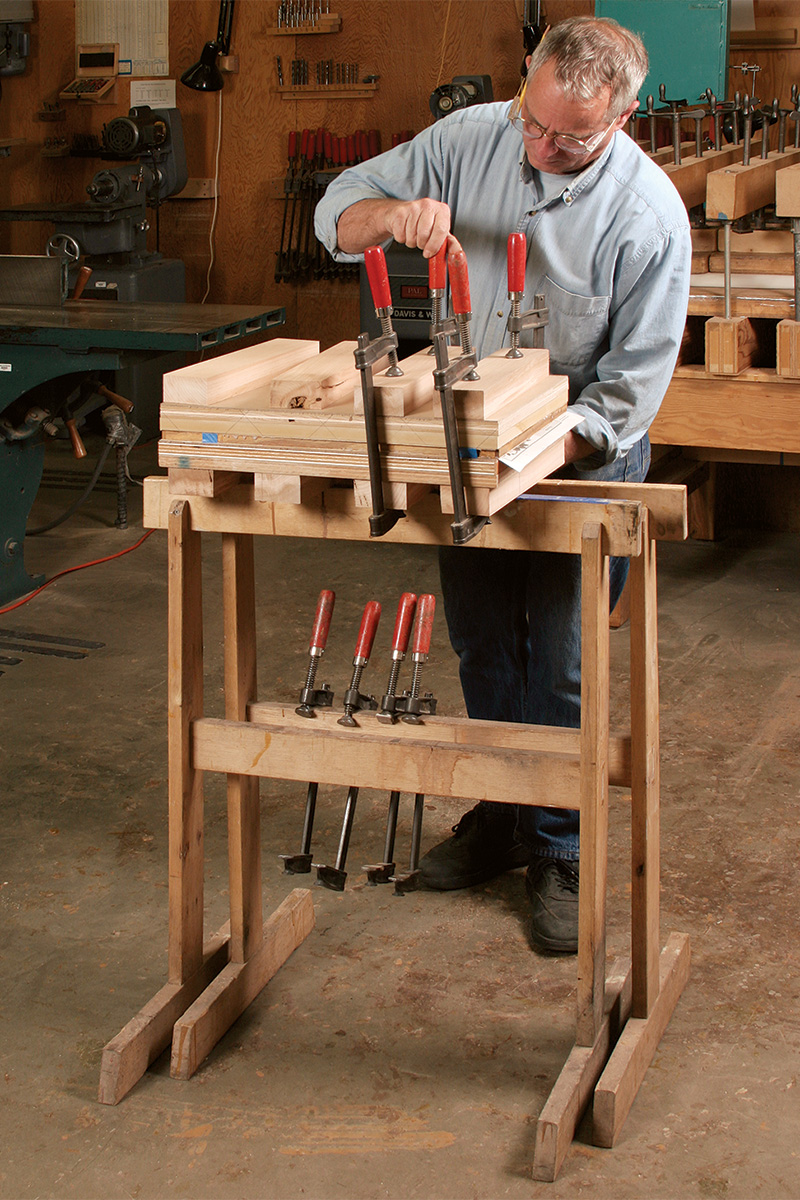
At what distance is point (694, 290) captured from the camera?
3.34 meters

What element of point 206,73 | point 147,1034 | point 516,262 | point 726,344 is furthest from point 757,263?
point 206,73

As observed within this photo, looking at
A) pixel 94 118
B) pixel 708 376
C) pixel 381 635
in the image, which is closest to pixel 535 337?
pixel 708 376

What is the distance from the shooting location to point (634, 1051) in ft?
6.07

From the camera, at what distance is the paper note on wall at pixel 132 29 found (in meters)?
5.58

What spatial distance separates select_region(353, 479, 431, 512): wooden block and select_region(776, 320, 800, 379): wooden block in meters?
1.85

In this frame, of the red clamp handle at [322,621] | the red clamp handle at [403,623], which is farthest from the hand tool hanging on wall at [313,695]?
the red clamp handle at [403,623]

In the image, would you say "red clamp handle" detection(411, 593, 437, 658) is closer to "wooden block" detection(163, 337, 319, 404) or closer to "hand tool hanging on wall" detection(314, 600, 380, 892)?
"hand tool hanging on wall" detection(314, 600, 380, 892)

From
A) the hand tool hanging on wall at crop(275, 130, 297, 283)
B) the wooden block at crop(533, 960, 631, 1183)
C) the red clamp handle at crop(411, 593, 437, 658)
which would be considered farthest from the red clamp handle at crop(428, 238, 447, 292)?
the hand tool hanging on wall at crop(275, 130, 297, 283)

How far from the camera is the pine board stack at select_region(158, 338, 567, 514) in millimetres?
1549

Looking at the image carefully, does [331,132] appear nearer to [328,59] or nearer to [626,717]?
[328,59]

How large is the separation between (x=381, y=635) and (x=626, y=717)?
32.9 inches

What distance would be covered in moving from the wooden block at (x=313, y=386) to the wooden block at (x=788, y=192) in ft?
5.67

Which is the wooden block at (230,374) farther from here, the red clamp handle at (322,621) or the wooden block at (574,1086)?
the wooden block at (574,1086)

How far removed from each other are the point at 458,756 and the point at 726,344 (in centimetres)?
181
